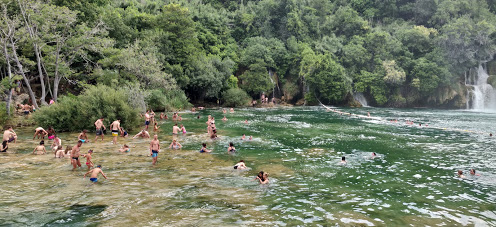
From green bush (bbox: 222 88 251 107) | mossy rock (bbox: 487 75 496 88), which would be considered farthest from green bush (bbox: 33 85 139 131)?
mossy rock (bbox: 487 75 496 88)

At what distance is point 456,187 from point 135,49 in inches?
1498

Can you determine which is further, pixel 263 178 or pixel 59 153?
pixel 59 153

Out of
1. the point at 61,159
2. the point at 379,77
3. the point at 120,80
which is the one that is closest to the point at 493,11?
the point at 379,77

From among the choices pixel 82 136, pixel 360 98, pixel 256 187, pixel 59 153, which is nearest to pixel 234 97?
pixel 360 98

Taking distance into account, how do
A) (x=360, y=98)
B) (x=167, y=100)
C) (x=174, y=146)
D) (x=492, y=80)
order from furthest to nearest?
1. (x=360, y=98)
2. (x=492, y=80)
3. (x=167, y=100)
4. (x=174, y=146)

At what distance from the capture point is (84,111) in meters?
25.0

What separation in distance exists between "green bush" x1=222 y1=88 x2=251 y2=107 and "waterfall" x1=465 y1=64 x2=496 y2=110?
47.3 m

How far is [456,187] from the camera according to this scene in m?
13.2

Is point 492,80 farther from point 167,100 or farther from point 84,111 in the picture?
point 84,111

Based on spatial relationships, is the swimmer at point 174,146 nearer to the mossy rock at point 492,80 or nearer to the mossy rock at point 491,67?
the mossy rock at point 492,80

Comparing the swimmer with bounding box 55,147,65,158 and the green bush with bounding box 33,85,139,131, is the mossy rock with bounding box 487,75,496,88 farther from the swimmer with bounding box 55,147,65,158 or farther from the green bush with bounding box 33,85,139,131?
the swimmer with bounding box 55,147,65,158

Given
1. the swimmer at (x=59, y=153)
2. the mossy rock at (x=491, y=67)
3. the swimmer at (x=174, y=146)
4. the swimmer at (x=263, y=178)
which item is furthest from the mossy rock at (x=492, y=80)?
the swimmer at (x=59, y=153)

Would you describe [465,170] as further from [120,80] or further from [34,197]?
[120,80]

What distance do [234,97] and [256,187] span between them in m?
43.8
